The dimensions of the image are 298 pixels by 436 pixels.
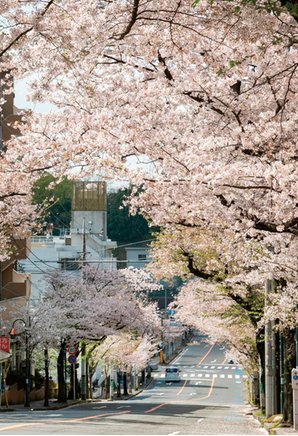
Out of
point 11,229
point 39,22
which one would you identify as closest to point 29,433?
point 11,229

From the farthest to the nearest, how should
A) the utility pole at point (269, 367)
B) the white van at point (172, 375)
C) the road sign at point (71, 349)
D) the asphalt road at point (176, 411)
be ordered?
the white van at point (172, 375) → the road sign at point (71, 349) → the utility pole at point (269, 367) → the asphalt road at point (176, 411)

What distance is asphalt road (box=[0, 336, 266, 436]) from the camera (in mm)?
23766

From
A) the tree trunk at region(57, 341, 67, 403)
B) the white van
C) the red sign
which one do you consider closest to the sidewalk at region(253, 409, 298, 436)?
the red sign

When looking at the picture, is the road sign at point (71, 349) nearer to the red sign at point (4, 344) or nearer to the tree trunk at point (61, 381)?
the tree trunk at point (61, 381)

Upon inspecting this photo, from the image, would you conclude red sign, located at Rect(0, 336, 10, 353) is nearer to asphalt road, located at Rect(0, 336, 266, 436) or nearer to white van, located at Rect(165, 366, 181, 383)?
asphalt road, located at Rect(0, 336, 266, 436)

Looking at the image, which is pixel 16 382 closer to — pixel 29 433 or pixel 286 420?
pixel 286 420

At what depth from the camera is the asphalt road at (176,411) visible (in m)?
23.8

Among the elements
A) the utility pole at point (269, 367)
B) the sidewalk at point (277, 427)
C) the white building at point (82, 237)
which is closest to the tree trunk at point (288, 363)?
the sidewalk at point (277, 427)

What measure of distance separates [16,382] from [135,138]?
3835 cm

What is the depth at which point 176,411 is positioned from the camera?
126 ft

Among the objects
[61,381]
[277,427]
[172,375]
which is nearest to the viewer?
[277,427]

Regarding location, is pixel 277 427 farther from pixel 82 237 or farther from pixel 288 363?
pixel 82 237

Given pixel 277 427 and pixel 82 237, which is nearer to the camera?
pixel 277 427

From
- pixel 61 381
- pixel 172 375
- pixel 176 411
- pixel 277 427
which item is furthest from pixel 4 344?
pixel 172 375
